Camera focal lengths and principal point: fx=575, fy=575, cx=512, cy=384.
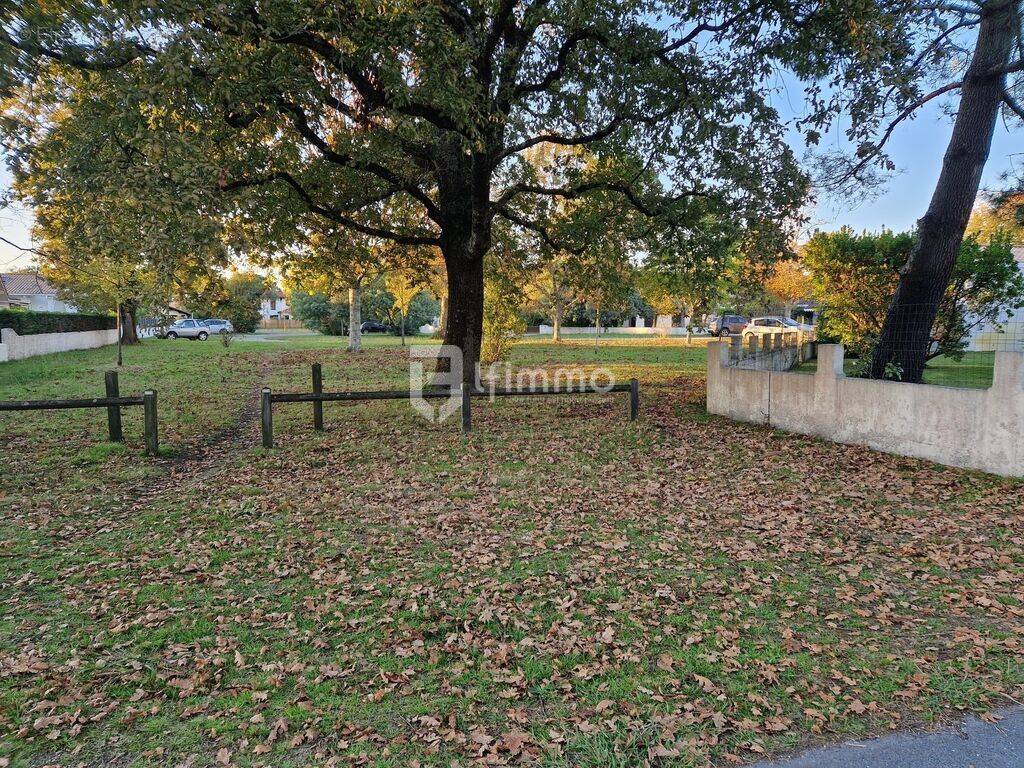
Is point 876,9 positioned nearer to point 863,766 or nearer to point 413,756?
point 863,766

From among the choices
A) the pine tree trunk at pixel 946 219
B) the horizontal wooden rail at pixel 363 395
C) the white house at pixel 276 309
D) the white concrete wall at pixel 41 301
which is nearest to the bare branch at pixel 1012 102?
the pine tree trunk at pixel 946 219

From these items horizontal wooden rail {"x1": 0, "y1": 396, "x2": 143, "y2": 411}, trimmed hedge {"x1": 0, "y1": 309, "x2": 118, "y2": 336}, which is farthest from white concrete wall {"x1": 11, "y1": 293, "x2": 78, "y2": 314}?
horizontal wooden rail {"x1": 0, "y1": 396, "x2": 143, "y2": 411}

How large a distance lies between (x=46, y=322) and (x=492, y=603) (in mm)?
26902

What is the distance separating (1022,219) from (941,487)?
5.86m

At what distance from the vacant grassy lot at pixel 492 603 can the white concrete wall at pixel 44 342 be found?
14.6 metres

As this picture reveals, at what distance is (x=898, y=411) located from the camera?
306 inches

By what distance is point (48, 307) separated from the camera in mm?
43469

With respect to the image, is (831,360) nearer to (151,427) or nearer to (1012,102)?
(1012,102)

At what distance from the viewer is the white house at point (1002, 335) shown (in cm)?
743

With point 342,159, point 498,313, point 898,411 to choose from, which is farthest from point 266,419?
point 898,411

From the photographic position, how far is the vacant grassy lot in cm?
283

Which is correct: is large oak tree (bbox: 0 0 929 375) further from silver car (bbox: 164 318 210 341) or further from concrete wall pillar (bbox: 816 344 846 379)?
silver car (bbox: 164 318 210 341)

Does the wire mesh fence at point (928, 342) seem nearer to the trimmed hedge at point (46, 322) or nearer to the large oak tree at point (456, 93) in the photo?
the large oak tree at point (456, 93)

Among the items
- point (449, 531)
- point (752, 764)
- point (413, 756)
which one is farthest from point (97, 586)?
point (752, 764)
